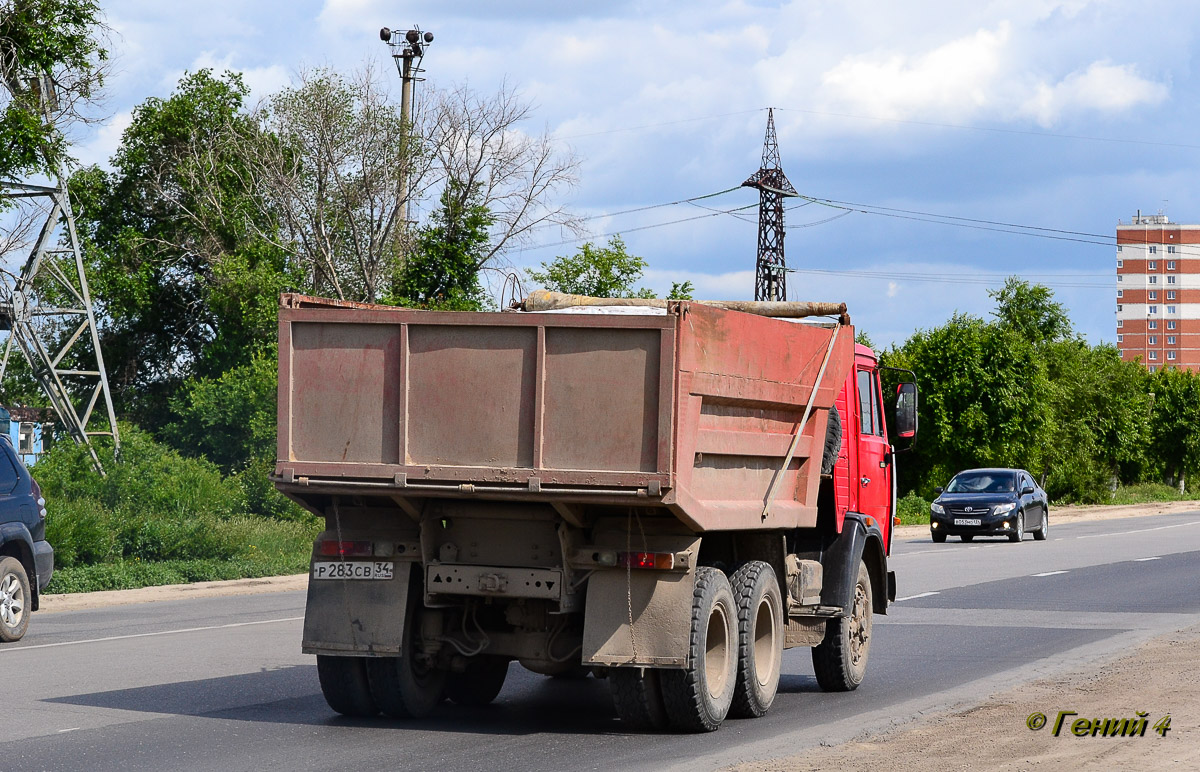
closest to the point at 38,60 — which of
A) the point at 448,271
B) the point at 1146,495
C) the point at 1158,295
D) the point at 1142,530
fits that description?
the point at 448,271

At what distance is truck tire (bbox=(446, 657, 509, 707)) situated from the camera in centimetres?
1011

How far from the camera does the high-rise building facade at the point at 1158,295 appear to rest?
185375 millimetres

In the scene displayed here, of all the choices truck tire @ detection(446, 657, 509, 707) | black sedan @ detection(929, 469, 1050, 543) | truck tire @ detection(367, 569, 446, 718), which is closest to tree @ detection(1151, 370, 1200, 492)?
black sedan @ detection(929, 469, 1050, 543)

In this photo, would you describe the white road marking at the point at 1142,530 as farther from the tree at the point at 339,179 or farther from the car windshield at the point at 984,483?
the tree at the point at 339,179

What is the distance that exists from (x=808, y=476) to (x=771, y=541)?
51cm

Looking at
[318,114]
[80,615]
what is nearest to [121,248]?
[318,114]

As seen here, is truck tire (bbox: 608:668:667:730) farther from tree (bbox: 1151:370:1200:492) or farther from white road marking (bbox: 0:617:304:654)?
tree (bbox: 1151:370:1200:492)

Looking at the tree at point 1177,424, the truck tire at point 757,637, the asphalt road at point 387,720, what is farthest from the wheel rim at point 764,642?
the tree at point 1177,424

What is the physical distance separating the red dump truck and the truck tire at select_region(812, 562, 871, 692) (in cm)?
113

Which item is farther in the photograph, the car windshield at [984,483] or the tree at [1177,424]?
the tree at [1177,424]

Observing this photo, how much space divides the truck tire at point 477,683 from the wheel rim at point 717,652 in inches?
67.0

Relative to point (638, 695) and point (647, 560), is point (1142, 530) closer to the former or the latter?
point (638, 695)

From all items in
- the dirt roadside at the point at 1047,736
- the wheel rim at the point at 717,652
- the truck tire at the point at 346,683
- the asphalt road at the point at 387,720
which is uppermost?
the wheel rim at the point at 717,652

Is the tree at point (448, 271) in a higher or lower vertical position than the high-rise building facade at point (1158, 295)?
lower
